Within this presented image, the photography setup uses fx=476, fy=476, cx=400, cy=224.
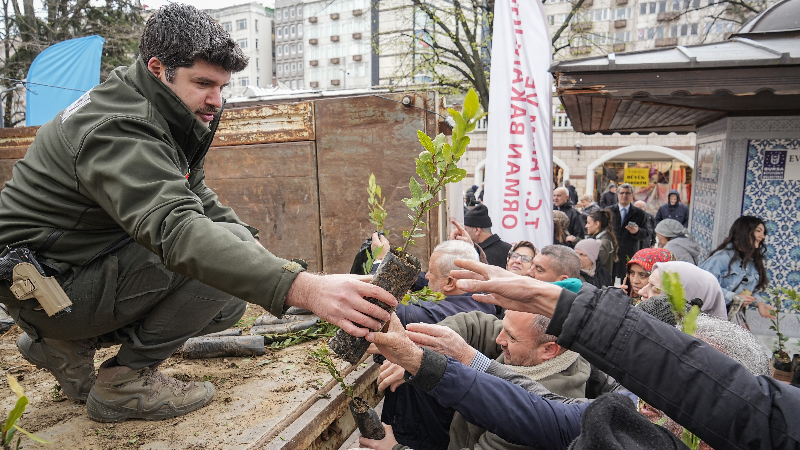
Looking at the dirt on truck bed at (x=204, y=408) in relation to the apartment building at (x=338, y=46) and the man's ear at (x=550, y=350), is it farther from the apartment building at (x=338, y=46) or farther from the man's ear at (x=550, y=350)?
the apartment building at (x=338, y=46)

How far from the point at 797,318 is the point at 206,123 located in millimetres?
6600

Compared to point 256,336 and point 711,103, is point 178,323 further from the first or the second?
point 711,103

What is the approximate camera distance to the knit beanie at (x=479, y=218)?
5.23m

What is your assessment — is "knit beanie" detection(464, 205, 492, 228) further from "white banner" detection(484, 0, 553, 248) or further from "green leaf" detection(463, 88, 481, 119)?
"green leaf" detection(463, 88, 481, 119)

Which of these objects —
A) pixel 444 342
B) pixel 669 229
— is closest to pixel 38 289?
pixel 444 342

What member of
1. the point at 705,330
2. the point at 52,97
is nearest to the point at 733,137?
the point at 705,330

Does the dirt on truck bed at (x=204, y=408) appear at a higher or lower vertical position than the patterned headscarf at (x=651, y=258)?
lower

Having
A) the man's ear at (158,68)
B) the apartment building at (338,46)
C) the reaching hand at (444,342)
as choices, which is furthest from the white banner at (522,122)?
the apartment building at (338,46)

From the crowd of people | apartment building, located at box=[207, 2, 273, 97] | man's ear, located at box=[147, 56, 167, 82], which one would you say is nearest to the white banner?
the crowd of people

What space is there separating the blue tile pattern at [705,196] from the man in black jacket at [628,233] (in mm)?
732

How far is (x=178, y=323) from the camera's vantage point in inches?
88.8

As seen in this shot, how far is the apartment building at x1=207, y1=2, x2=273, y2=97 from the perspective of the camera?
61344mm

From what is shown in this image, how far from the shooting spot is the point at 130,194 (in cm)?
161

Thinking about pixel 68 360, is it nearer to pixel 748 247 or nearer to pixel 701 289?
pixel 701 289
